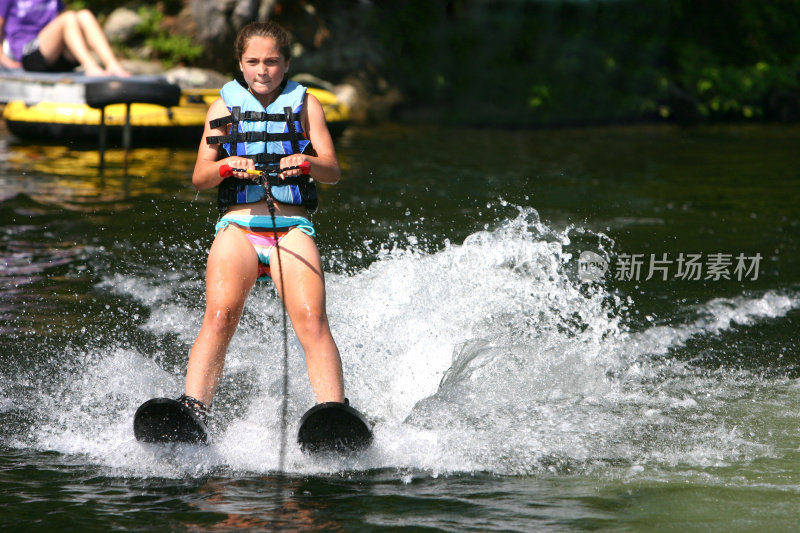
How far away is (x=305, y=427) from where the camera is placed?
144 inches

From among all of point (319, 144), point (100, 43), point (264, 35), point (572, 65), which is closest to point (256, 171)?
point (319, 144)

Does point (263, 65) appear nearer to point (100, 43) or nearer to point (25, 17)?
point (100, 43)

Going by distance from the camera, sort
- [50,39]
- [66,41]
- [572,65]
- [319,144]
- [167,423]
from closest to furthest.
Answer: [167,423], [319,144], [50,39], [66,41], [572,65]

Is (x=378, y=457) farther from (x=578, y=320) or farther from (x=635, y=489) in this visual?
(x=578, y=320)

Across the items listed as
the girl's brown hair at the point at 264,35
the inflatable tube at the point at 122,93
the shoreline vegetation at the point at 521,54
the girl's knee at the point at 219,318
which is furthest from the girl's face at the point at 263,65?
the shoreline vegetation at the point at 521,54

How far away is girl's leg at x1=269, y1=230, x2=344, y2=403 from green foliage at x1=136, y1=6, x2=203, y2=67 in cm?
1331

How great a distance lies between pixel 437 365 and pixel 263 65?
175cm

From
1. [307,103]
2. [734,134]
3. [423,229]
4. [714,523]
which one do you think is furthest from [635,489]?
[734,134]

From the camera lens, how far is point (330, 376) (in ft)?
12.5

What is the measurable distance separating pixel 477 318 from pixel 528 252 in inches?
26.1

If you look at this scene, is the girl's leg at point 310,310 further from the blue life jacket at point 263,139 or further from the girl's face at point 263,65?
the girl's face at point 263,65

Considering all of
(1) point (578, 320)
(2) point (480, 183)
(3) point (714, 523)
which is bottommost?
(3) point (714, 523)

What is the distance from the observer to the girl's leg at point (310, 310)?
383 cm

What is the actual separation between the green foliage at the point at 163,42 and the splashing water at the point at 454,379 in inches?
423
